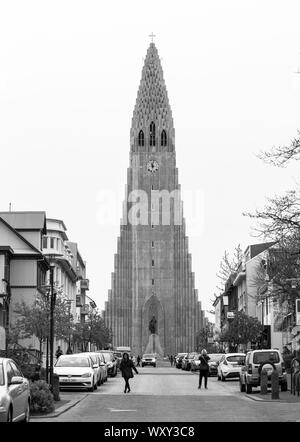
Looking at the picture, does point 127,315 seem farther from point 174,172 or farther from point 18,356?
point 18,356

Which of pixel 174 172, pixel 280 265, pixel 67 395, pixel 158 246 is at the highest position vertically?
pixel 174 172

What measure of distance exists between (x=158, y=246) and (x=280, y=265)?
108777 millimetres

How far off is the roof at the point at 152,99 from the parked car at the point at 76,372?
124m

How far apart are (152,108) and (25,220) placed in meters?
93.8

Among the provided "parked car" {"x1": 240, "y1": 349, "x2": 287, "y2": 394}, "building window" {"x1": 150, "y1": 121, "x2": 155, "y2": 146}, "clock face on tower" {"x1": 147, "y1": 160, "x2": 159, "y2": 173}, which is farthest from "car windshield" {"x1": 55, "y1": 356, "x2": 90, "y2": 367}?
"building window" {"x1": 150, "y1": 121, "x2": 155, "y2": 146}

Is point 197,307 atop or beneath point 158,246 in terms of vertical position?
beneath

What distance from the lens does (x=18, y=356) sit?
35688 mm

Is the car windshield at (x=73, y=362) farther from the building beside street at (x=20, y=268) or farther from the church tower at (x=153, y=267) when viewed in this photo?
the church tower at (x=153, y=267)

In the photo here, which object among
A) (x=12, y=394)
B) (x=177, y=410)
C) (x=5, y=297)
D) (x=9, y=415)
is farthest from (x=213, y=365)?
(x=9, y=415)

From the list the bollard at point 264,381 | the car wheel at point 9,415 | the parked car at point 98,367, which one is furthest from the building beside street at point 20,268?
the car wheel at point 9,415

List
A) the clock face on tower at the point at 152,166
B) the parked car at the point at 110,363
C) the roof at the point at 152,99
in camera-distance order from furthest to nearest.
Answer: the roof at the point at 152,99 → the clock face on tower at the point at 152,166 → the parked car at the point at 110,363

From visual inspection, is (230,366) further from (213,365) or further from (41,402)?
(41,402)

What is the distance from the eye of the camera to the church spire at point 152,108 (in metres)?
161
